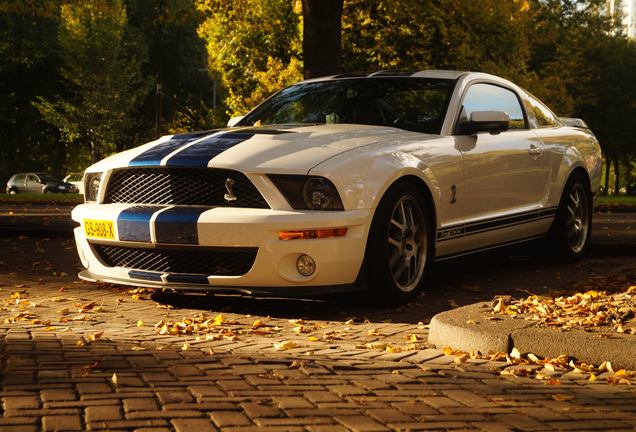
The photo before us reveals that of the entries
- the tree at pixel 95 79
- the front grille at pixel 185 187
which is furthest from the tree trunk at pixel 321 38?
the tree at pixel 95 79

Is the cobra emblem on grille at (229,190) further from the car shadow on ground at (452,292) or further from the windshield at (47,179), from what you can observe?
the windshield at (47,179)

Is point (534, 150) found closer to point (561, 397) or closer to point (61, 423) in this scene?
point (561, 397)

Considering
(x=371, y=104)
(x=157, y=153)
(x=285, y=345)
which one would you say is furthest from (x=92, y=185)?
(x=285, y=345)

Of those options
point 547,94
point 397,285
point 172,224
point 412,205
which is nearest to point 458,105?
point 412,205

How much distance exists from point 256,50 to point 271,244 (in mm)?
29759

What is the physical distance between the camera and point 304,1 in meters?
14.8

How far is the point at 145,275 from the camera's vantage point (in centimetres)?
737

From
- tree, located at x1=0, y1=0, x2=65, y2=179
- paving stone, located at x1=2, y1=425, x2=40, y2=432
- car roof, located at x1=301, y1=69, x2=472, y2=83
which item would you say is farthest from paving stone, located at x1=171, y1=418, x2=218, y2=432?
tree, located at x1=0, y1=0, x2=65, y2=179

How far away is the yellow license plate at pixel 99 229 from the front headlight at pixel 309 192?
1250 mm

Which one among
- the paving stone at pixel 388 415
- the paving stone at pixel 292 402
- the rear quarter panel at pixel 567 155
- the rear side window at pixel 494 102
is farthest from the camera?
the rear quarter panel at pixel 567 155

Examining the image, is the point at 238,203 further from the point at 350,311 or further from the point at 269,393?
the point at 269,393

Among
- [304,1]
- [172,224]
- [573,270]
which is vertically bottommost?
[573,270]

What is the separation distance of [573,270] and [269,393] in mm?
5670

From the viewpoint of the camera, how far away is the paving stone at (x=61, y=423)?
13.0ft
